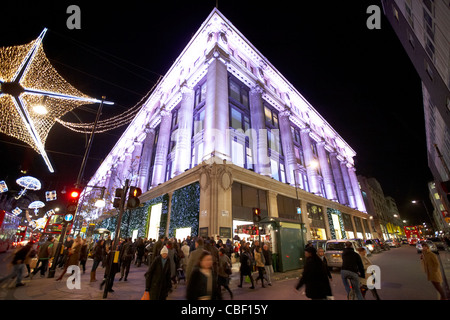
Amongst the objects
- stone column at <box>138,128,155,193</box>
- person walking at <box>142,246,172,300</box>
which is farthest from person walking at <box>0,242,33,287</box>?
stone column at <box>138,128,155,193</box>

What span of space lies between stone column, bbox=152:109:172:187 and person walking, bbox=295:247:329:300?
80.6 ft

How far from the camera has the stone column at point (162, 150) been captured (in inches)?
1053

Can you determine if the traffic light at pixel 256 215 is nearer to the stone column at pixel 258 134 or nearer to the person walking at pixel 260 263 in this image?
the person walking at pixel 260 263

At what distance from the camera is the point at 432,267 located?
20.9 ft

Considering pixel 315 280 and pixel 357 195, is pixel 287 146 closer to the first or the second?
pixel 315 280

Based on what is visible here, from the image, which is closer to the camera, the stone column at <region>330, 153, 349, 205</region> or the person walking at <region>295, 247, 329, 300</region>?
the person walking at <region>295, 247, 329, 300</region>

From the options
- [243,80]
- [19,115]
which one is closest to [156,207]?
[19,115]

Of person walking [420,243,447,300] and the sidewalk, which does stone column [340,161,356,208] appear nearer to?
person walking [420,243,447,300]

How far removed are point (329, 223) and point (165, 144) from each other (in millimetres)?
29022

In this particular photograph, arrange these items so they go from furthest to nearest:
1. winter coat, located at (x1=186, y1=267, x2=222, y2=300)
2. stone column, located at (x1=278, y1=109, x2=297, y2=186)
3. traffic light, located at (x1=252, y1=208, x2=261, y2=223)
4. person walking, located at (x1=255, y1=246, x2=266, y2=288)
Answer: stone column, located at (x1=278, y1=109, x2=297, y2=186) → traffic light, located at (x1=252, y1=208, x2=261, y2=223) → person walking, located at (x1=255, y1=246, x2=266, y2=288) → winter coat, located at (x1=186, y1=267, x2=222, y2=300)

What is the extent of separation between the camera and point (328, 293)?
14.1 ft

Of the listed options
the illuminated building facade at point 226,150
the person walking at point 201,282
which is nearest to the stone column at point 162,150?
the illuminated building facade at point 226,150

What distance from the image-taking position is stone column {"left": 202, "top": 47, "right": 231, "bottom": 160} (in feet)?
62.6

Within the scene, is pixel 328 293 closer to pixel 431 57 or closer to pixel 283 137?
pixel 431 57
